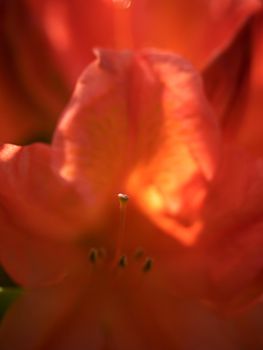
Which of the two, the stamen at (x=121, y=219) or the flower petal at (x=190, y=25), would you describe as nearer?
the stamen at (x=121, y=219)

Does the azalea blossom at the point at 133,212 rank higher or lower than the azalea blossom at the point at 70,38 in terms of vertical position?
lower

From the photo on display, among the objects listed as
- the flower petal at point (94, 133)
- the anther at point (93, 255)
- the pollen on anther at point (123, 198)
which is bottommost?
the anther at point (93, 255)

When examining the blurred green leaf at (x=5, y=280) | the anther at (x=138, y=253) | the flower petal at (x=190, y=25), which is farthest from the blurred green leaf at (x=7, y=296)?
the flower petal at (x=190, y=25)

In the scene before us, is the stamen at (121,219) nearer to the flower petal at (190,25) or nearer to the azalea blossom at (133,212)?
the azalea blossom at (133,212)

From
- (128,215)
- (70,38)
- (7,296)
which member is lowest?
(7,296)

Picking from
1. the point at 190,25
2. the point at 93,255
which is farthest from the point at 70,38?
the point at 93,255

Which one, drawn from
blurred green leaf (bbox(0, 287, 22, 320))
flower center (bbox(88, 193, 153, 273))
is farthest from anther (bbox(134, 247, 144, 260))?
blurred green leaf (bbox(0, 287, 22, 320))

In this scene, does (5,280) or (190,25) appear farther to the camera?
(190,25)

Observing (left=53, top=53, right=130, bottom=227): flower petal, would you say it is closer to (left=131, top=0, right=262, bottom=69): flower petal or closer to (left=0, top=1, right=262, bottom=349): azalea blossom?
(left=0, top=1, right=262, bottom=349): azalea blossom

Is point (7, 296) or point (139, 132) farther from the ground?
point (139, 132)

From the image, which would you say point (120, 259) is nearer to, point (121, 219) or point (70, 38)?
point (121, 219)

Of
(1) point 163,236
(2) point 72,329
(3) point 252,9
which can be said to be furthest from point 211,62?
(2) point 72,329

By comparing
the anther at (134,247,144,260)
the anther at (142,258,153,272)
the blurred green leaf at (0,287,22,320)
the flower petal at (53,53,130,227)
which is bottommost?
the blurred green leaf at (0,287,22,320)
